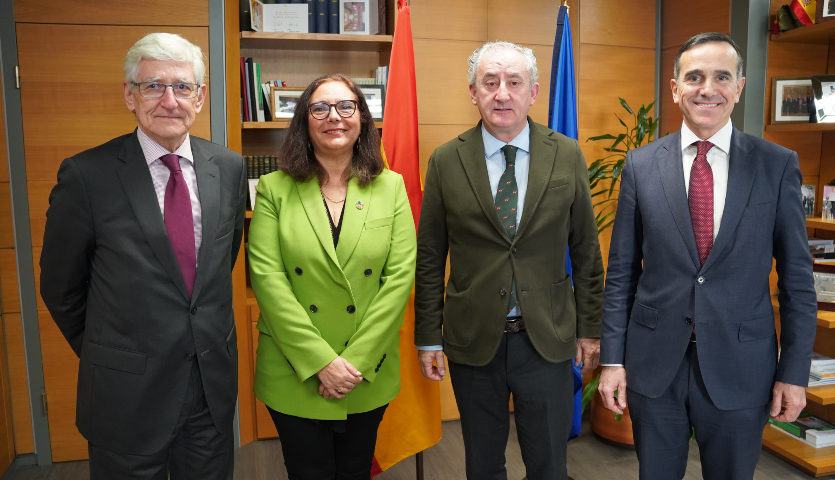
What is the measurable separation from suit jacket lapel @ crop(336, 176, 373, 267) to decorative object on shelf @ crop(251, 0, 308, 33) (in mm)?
1723

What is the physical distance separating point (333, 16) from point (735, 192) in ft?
7.98

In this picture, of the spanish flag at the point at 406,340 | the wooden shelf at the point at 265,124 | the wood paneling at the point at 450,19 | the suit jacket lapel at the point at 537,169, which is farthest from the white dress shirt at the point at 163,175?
the wood paneling at the point at 450,19

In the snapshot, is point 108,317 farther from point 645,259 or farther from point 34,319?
point 34,319

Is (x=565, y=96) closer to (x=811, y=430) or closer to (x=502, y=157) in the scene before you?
(x=502, y=157)

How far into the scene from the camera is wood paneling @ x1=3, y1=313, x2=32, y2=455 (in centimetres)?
305

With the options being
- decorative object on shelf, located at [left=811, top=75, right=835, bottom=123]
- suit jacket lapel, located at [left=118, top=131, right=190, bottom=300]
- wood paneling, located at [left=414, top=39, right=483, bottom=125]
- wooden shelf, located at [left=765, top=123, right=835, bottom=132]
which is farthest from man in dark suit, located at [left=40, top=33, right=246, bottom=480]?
decorative object on shelf, located at [left=811, top=75, right=835, bottom=123]

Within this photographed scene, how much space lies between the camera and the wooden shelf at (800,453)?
2854mm

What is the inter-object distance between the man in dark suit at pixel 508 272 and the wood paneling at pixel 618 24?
1.83 meters

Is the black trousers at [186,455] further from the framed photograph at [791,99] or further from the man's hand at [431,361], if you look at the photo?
the framed photograph at [791,99]

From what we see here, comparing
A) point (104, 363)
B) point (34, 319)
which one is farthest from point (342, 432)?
point (34, 319)

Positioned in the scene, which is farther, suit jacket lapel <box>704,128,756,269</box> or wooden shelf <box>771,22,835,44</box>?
wooden shelf <box>771,22,835,44</box>

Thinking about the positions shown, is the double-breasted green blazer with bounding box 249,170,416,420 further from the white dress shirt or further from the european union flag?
the european union flag

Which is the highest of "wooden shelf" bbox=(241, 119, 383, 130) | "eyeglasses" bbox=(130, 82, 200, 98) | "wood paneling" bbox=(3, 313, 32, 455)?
"wooden shelf" bbox=(241, 119, 383, 130)

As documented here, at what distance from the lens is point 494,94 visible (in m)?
1.99
